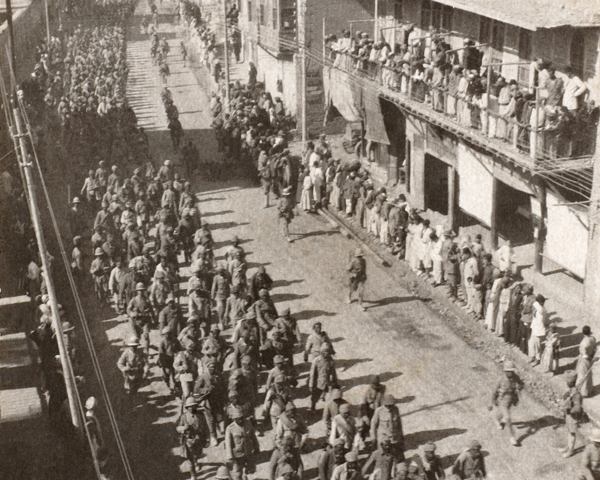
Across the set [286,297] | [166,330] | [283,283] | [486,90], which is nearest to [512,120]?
[486,90]

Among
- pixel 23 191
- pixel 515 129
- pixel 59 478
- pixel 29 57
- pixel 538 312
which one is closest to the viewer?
pixel 59 478

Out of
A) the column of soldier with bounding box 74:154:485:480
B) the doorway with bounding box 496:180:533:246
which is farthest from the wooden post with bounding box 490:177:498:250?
the column of soldier with bounding box 74:154:485:480

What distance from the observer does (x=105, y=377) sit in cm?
1748

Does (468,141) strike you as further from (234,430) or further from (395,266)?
(234,430)

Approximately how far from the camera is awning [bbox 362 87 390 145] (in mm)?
28013

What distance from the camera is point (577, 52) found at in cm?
1911

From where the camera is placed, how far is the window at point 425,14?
26266 mm

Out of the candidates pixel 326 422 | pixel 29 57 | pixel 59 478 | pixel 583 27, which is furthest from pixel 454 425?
pixel 29 57

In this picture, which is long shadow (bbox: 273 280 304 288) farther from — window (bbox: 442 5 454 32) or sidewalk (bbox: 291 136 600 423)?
window (bbox: 442 5 454 32)

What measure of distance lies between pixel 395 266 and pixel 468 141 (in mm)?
3806

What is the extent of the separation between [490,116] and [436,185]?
6.38 m

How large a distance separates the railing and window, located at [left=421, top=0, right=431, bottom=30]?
1.99m

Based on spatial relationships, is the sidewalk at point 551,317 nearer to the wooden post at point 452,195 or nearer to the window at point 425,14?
the wooden post at point 452,195

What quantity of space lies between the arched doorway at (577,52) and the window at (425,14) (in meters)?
7.80
